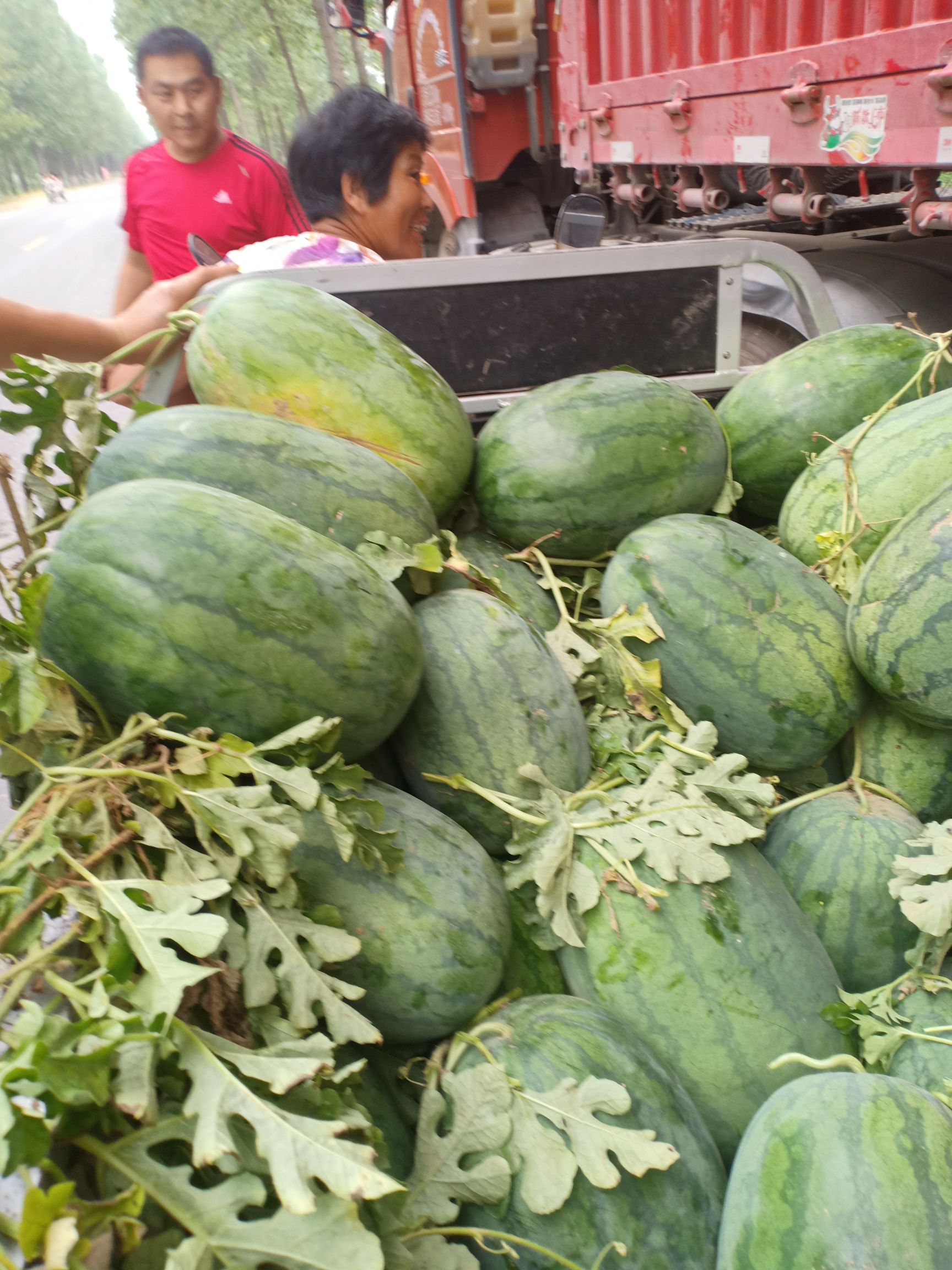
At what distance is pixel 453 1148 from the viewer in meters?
1.15

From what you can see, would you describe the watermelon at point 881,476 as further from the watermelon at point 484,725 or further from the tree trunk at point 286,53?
the tree trunk at point 286,53

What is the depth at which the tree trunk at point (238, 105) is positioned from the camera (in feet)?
101

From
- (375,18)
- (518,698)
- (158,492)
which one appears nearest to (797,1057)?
(518,698)

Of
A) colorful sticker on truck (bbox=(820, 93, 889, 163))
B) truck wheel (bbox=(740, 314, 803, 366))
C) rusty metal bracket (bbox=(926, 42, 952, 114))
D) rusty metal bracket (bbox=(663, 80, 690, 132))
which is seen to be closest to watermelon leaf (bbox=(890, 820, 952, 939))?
truck wheel (bbox=(740, 314, 803, 366))

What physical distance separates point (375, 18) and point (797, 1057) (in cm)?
2059

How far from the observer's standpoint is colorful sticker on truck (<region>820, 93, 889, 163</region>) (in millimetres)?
3844

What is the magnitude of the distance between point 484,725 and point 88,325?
1.57m

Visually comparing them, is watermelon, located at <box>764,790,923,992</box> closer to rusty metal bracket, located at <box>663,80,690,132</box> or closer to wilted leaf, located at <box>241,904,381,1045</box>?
wilted leaf, located at <box>241,904,381,1045</box>

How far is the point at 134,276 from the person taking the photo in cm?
436

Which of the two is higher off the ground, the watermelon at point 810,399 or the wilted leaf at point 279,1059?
the watermelon at point 810,399

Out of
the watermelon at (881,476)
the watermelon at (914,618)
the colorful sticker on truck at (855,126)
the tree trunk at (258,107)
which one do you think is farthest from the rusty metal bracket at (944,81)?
the tree trunk at (258,107)

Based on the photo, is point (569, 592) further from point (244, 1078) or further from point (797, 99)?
point (797, 99)

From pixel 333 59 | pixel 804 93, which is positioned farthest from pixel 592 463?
pixel 333 59

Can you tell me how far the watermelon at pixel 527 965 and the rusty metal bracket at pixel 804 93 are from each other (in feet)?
14.1
